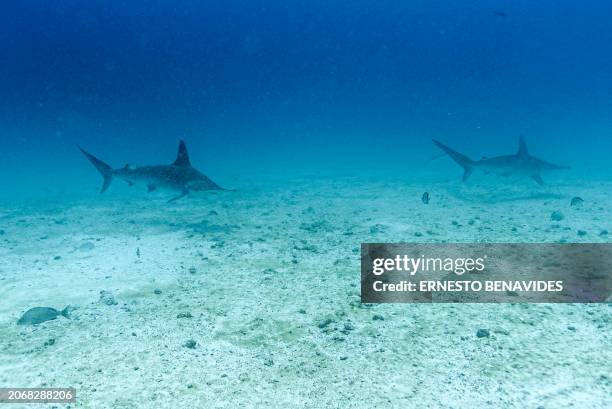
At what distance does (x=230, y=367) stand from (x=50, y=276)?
500 cm

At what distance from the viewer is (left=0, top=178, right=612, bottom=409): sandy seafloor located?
3492mm

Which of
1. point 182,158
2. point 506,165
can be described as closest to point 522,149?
point 506,165

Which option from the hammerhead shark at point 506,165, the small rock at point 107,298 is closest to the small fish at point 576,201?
the hammerhead shark at point 506,165

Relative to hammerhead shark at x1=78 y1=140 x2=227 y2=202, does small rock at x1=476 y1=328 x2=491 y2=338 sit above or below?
below

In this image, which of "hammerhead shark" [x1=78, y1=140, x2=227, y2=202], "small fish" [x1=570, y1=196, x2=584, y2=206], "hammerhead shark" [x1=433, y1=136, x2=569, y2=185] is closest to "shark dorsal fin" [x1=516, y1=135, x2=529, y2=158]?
"hammerhead shark" [x1=433, y1=136, x2=569, y2=185]

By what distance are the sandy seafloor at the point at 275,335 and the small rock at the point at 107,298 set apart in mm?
86

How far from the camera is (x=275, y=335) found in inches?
182

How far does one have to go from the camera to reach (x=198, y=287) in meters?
6.24

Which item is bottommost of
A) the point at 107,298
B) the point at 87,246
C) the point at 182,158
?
the point at 107,298

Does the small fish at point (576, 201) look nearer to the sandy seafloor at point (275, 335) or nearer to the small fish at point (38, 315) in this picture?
the sandy seafloor at point (275, 335)

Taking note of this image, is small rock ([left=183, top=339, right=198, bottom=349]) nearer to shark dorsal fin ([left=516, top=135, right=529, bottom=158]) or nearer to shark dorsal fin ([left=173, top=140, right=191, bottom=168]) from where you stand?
shark dorsal fin ([left=173, top=140, right=191, bottom=168])

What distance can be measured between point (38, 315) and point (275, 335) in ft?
10.6

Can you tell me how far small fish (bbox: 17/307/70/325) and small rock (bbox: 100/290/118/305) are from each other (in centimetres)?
55

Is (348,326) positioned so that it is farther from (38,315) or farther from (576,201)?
(576,201)
